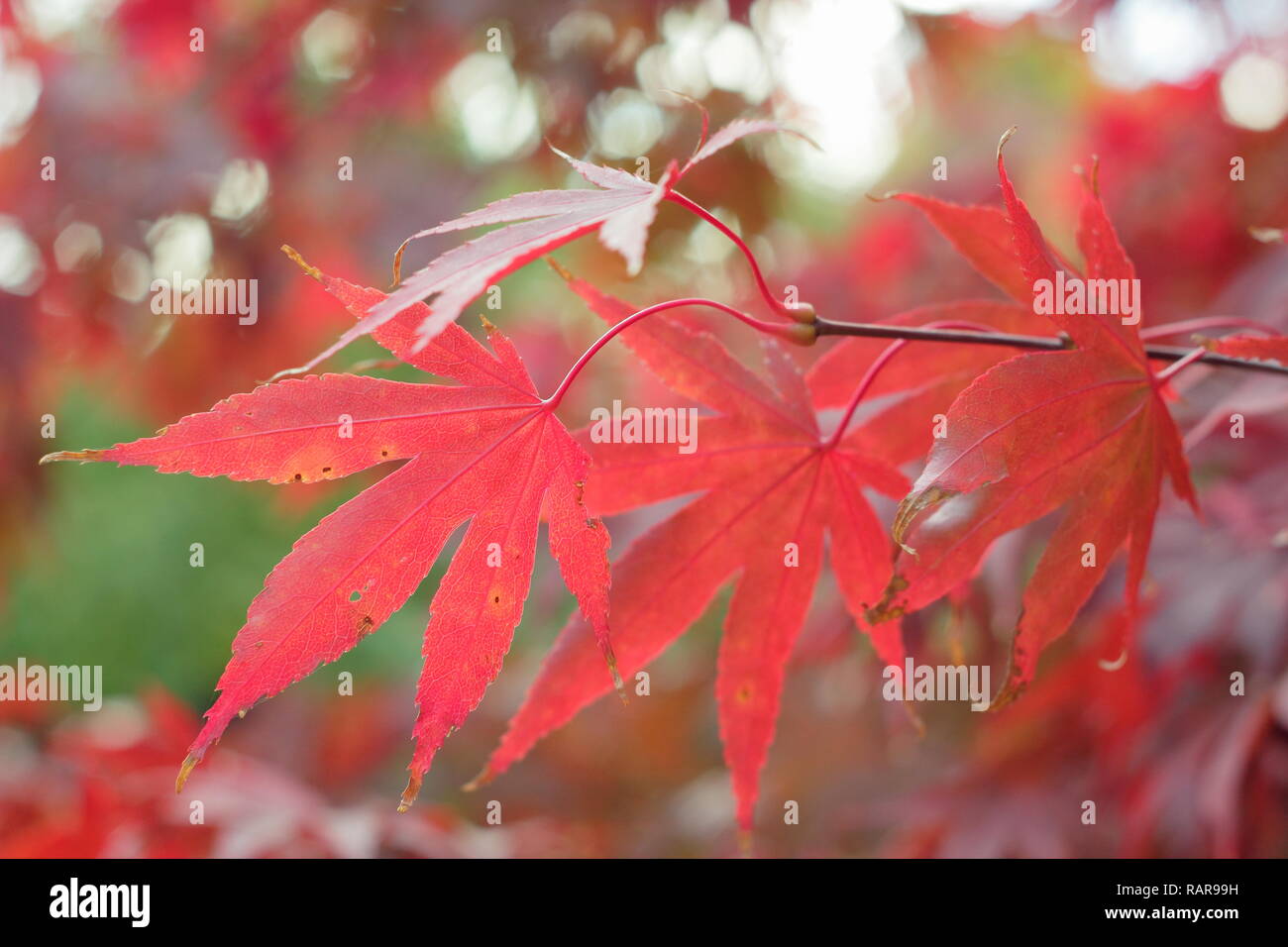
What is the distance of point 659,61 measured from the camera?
1.83 metres

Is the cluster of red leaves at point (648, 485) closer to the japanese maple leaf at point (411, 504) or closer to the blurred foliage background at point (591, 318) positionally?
the japanese maple leaf at point (411, 504)

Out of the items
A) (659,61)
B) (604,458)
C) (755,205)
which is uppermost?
(659,61)

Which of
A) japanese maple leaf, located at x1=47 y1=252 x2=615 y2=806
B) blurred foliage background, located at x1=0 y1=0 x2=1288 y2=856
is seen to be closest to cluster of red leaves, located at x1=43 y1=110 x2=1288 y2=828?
japanese maple leaf, located at x1=47 y1=252 x2=615 y2=806

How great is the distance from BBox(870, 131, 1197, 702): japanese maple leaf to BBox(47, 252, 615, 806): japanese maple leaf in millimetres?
201

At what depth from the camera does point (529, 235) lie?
502 mm

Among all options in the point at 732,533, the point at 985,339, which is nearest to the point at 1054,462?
the point at 985,339

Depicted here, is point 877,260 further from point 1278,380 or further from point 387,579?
point 387,579

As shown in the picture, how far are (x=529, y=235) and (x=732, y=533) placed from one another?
1.00 feet

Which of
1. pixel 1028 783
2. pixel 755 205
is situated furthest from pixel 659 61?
pixel 1028 783

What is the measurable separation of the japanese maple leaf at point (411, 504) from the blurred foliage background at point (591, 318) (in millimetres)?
704

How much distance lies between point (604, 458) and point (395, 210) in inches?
75.4

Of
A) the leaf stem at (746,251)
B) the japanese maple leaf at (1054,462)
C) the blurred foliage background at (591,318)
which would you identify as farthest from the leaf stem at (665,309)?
the blurred foliage background at (591,318)

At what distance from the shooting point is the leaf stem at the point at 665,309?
56cm

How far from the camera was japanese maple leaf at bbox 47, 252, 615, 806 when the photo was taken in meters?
0.54
